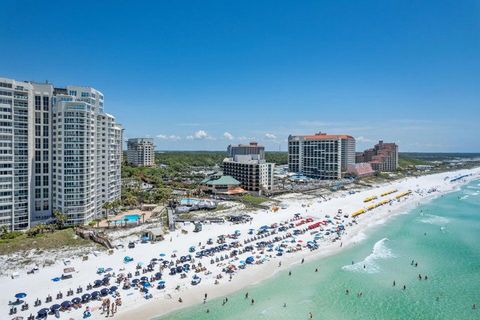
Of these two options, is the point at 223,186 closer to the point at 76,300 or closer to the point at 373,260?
the point at 373,260

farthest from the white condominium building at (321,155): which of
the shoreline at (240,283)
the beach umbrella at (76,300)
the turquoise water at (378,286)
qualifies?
the beach umbrella at (76,300)

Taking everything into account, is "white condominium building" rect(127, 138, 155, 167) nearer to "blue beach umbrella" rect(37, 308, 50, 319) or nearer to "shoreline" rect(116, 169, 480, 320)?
"shoreline" rect(116, 169, 480, 320)

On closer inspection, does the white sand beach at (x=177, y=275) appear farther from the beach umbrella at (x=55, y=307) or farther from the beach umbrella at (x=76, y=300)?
the beach umbrella at (x=76, y=300)

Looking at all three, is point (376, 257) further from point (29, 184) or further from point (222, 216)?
point (29, 184)

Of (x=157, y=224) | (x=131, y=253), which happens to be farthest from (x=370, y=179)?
(x=131, y=253)

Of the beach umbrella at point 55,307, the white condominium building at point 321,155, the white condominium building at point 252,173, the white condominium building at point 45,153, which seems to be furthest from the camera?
the white condominium building at point 321,155

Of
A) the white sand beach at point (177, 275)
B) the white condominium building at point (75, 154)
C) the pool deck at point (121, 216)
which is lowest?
the white sand beach at point (177, 275)
